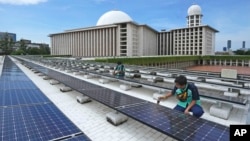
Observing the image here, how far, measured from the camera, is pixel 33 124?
382 cm

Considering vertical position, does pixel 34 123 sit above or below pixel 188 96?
below

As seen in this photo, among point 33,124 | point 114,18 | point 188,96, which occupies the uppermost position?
point 114,18

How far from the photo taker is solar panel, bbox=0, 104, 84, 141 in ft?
10.8

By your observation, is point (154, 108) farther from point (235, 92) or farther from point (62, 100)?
point (235, 92)

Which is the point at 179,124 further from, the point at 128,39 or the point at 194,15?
the point at 194,15

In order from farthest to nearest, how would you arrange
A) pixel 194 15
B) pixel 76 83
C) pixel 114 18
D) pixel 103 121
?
pixel 194 15 < pixel 114 18 < pixel 76 83 < pixel 103 121

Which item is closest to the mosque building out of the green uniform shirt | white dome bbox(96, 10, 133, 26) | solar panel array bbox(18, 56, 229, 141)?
white dome bbox(96, 10, 133, 26)

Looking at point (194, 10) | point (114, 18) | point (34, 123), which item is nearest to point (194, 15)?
point (194, 10)

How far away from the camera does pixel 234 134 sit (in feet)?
8.75

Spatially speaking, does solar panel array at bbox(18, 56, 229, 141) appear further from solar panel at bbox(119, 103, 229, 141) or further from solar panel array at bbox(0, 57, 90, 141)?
solar panel array at bbox(0, 57, 90, 141)

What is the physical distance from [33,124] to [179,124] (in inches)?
120

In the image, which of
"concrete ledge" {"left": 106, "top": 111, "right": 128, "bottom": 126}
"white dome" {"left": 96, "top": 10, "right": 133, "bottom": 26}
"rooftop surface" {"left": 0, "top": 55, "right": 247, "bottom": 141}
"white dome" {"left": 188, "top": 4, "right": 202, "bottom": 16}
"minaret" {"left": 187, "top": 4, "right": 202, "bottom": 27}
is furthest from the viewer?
"minaret" {"left": 187, "top": 4, "right": 202, "bottom": 27}

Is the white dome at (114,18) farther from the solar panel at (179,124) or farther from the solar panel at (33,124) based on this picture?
the solar panel at (179,124)

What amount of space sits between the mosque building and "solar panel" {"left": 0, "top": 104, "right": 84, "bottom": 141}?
2166 inches
